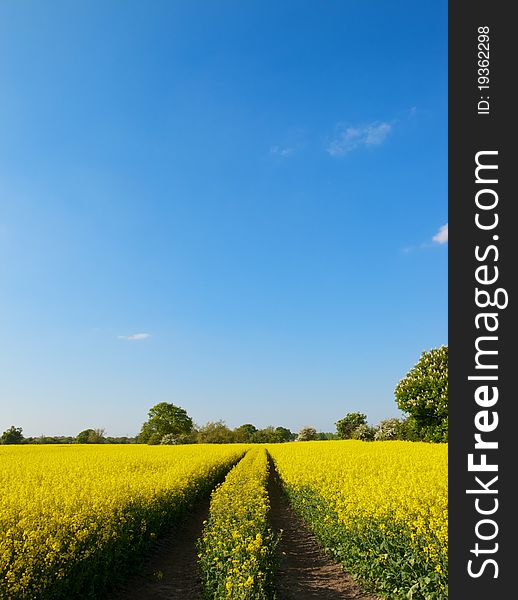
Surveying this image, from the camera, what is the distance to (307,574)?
9500 millimetres

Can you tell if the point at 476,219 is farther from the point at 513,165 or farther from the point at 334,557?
the point at 334,557

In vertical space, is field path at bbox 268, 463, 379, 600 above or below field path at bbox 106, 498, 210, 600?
above

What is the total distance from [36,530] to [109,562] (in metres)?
1.36

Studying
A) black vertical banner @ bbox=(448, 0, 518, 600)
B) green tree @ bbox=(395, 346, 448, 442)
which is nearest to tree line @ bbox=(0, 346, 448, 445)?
green tree @ bbox=(395, 346, 448, 442)

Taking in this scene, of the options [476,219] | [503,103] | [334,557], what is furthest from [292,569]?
[503,103]

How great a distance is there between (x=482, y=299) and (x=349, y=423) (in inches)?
3467

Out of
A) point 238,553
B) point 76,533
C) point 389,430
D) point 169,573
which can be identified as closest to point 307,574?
point 169,573

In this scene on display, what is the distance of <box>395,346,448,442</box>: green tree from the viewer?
116ft

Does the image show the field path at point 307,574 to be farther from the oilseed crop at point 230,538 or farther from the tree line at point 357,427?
the tree line at point 357,427

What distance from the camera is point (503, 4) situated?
435 centimetres

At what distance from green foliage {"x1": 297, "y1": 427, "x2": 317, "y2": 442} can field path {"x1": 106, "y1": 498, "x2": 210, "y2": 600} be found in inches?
2842

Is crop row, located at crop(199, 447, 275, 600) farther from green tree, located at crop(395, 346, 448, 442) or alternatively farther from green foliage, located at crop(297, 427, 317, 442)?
green foliage, located at crop(297, 427, 317, 442)

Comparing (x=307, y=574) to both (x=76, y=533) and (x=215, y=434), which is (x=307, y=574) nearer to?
(x=76, y=533)

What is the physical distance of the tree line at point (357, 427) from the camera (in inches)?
1403
